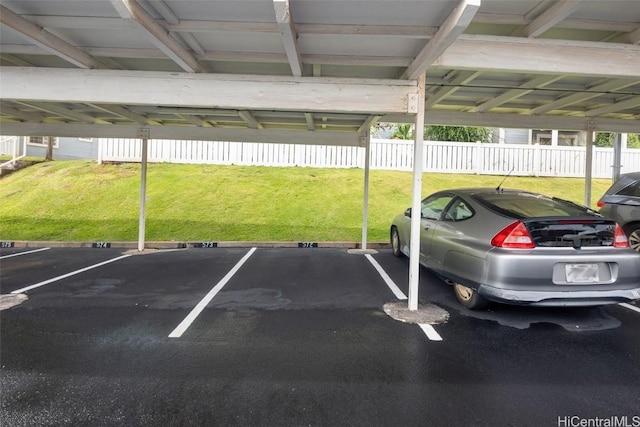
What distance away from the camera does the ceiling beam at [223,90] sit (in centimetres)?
426

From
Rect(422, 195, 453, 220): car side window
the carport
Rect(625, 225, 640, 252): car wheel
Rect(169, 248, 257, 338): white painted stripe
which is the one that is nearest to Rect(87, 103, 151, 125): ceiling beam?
the carport

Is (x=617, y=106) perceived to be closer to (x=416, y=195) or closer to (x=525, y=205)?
(x=525, y=205)

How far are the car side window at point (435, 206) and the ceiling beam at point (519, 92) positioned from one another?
82.2 inches

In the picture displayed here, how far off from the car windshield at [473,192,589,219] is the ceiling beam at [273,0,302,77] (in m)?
2.80

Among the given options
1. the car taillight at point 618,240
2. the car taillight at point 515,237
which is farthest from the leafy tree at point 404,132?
the car taillight at point 515,237

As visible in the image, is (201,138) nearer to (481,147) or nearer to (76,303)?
(76,303)

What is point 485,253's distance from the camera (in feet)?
12.6

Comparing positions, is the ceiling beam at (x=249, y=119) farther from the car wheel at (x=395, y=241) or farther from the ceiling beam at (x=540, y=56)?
the ceiling beam at (x=540, y=56)

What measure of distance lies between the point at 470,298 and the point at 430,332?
932 millimetres

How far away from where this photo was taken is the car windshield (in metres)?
4.06

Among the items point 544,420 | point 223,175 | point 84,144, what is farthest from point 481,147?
point 84,144

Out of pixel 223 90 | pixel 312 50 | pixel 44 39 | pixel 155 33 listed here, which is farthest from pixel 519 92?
pixel 44 39

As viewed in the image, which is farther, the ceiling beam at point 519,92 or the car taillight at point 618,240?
the ceiling beam at point 519,92

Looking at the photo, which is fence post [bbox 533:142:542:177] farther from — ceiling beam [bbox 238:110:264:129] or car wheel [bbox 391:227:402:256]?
ceiling beam [bbox 238:110:264:129]
